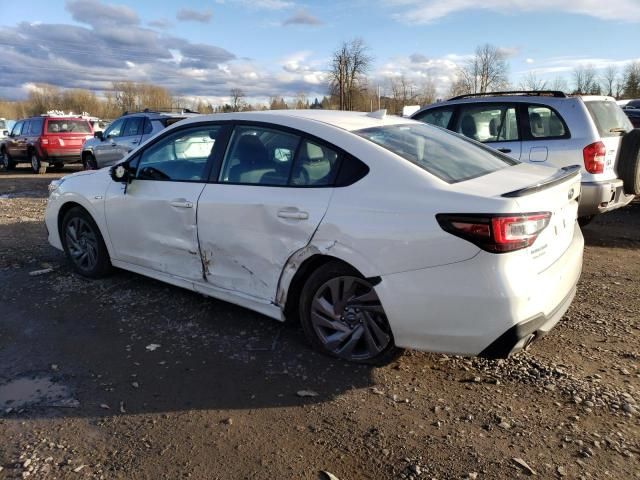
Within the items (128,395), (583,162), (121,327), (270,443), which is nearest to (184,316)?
(121,327)

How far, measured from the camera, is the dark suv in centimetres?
1630

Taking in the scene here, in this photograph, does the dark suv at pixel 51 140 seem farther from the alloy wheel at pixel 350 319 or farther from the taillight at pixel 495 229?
the taillight at pixel 495 229

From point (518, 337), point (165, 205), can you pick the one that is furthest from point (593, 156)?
point (165, 205)

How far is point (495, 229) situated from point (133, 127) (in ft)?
36.8

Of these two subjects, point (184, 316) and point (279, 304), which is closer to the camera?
point (279, 304)

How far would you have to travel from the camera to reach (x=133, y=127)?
12.2 m

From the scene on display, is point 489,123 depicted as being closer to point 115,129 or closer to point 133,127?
point 133,127

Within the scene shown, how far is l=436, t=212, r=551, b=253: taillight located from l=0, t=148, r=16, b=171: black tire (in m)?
19.5

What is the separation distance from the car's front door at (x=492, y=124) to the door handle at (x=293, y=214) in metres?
3.83

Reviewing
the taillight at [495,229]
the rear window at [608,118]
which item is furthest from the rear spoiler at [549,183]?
the rear window at [608,118]

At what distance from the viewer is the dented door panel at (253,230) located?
327 cm

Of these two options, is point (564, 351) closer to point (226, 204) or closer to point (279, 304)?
point (279, 304)

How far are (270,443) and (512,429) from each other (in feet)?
4.05

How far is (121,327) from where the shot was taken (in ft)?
13.1
